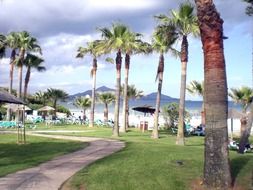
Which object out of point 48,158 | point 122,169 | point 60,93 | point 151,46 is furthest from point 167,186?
point 60,93

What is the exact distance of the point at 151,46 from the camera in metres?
29.8

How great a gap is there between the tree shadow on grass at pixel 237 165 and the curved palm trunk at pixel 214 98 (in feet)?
2.78

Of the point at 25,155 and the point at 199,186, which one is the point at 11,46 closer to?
the point at 25,155

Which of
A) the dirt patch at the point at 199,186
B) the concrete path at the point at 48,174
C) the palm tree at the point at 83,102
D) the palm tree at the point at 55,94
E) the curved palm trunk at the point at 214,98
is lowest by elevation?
the dirt patch at the point at 199,186

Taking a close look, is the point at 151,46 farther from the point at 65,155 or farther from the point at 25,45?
the point at 25,45

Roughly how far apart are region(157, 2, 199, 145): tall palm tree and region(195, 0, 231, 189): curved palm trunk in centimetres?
1326

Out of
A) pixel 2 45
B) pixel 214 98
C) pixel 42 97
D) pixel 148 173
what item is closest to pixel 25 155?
pixel 148 173

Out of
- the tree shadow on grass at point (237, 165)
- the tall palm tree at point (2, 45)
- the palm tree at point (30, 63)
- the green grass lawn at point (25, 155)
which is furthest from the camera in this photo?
the palm tree at point (30, 63)

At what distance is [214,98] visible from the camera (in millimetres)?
10367

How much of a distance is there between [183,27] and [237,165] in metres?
12.1

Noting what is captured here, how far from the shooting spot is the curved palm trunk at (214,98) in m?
10.4

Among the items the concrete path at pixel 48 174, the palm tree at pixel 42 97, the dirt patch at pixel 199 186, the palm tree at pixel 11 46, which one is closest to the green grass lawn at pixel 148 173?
the dirt patch at pixel 199 186

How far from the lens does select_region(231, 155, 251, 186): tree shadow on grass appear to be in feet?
39.2

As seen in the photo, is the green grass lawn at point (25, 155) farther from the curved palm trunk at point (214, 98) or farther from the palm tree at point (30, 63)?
the palm tree at point (30, 63)
